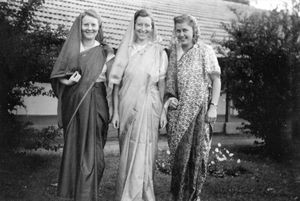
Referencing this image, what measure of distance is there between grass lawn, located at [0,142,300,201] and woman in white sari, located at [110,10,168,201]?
4.05 feet

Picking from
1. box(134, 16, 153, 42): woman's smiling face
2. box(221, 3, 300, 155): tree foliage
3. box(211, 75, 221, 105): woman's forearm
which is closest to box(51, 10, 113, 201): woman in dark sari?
box(134, 16, 153, 42): woman's smiling face

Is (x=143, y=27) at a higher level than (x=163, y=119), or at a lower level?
higher

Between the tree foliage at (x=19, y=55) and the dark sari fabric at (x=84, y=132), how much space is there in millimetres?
1993

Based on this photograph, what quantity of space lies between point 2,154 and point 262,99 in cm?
544

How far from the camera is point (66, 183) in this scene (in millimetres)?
4531

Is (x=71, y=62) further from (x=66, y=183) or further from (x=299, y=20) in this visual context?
(x=299, y=20)

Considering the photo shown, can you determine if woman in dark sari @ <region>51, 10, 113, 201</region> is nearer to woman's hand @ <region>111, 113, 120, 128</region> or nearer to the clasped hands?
woman's hand @ <region>111, 113, 120, 128</region>

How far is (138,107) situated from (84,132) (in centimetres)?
61

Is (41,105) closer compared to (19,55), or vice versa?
(19,55)

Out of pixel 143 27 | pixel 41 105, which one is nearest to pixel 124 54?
pixel 143 27

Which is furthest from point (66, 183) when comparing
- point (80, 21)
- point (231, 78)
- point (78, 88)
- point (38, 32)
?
point (231, 78)

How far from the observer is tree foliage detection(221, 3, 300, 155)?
8852 mm

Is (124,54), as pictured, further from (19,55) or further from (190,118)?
(19,55)

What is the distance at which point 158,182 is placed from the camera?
6.71 meters
